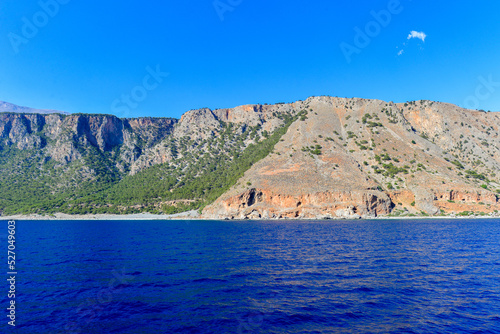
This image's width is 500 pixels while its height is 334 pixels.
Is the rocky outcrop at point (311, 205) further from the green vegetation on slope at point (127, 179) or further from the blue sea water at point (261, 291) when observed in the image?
the blue sea water at point (261, 291)

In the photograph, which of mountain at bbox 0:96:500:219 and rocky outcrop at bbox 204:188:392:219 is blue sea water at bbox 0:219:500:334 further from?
mountain at bbox 0:96:500:219

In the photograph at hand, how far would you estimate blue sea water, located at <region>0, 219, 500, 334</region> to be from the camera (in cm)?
1591

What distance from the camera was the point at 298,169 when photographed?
4722 inches

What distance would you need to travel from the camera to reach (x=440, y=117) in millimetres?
165625

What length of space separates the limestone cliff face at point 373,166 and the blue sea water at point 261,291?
231 ft

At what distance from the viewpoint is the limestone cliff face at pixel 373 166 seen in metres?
106

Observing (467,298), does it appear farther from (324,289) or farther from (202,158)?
(202,158)

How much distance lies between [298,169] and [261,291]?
3973 inches

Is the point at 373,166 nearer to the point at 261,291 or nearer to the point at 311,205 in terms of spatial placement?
the point at 311,205

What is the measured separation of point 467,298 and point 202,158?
169 m

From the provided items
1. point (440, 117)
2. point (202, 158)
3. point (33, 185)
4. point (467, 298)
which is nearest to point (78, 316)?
point (467, 298)
